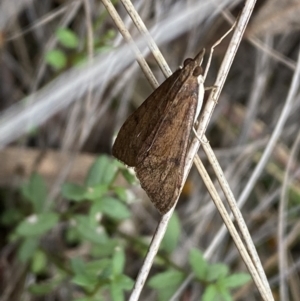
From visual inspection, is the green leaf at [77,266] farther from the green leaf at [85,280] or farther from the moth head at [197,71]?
the moth head at [197,71]

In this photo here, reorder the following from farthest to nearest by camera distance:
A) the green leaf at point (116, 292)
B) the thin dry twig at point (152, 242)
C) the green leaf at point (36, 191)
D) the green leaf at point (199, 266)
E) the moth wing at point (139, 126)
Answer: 1. the green leaf at point (36, 191)
2. the green leaf at point (199, 266)
3. the green leaf at point (116, 292)
4. the moth wing at point (139, 126)
5. the thin dry twig at point (152, 242)

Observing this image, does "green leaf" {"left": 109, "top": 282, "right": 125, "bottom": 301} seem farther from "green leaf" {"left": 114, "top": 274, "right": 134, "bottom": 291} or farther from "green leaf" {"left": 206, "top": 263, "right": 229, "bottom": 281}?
"green leaf" {"left": 206, "top": 263, "right": 229, "bottom": 281}

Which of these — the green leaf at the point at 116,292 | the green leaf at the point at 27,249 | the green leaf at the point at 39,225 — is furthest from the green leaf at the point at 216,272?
the green leaf at the point at 27,249

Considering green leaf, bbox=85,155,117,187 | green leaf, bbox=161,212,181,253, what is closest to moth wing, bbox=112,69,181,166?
green leaf, bbox=85,155,117,187

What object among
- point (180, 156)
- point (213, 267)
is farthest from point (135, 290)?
point (213, 267)

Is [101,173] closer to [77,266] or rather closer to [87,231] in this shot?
[87,231]
